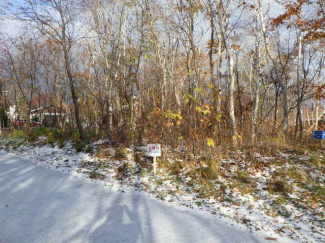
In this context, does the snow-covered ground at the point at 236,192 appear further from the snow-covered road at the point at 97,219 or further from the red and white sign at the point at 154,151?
the red and white sign at the point at 154,151

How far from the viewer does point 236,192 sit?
469 centimetres

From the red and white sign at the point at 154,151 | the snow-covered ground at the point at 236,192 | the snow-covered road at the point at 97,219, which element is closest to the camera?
the snow-covered road at the point at 97,219

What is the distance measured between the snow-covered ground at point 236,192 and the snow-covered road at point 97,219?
33 centimetres

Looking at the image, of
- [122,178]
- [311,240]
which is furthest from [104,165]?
[311,240]

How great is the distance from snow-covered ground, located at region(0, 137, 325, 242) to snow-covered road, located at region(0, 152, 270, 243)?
0.33m

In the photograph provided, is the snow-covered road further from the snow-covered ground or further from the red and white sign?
the red and white sign

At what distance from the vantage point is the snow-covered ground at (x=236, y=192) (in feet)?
11.6

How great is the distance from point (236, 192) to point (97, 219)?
2.92 meters

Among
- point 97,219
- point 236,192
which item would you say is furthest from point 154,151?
point 97,219

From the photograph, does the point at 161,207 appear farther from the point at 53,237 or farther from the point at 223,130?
Result: the point at 223,130

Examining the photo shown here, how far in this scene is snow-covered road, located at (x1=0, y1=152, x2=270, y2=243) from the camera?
3148mm

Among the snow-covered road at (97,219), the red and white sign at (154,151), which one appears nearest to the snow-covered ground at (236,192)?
the snow-covered road at (97,219)

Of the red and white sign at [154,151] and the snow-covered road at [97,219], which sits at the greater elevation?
the red and white sign at [154,151]

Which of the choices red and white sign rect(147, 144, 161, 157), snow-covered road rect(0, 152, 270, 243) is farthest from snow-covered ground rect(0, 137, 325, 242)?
red and white sign rect(147, 144, 161, 157)
